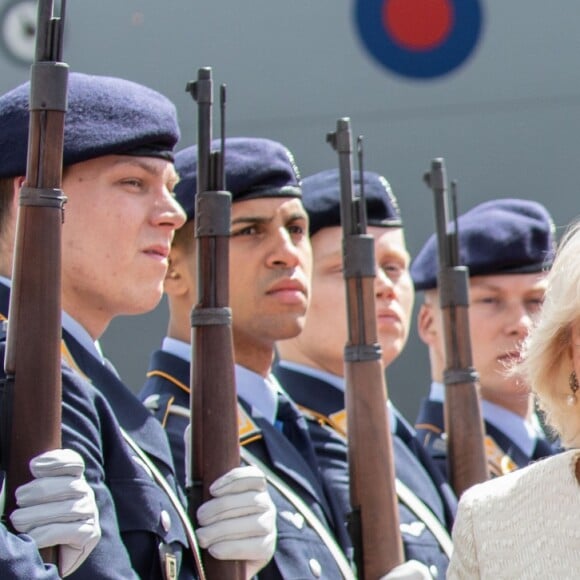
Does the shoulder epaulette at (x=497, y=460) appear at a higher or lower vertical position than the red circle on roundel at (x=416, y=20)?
lower

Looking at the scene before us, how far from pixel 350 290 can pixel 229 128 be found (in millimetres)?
1955

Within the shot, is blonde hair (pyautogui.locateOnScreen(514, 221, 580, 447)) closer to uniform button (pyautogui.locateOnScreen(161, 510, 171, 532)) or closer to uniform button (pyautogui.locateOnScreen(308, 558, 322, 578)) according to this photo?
uniform button (pyautogui.locateOnScreen(161, 510, 171, 532))

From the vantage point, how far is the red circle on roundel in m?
4.96

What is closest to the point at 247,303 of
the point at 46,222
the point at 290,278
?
the point at 290,278

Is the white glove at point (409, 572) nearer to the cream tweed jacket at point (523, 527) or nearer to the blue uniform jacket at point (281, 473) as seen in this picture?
the blue uniform jacket at point (281, 473)

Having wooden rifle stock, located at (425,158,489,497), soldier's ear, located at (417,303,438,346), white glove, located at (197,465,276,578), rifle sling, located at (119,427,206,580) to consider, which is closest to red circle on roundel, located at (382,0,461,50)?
soldier's ear, located at (417,303,438,346)

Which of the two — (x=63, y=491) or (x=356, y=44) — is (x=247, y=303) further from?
(x=356, y=44)

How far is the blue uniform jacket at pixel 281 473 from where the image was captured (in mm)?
2703

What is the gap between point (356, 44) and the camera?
5.07 metres

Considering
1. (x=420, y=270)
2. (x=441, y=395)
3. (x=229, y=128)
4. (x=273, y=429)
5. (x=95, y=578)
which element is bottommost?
(x=95, y=578)

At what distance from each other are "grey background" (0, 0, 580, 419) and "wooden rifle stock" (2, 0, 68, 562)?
7.93ft

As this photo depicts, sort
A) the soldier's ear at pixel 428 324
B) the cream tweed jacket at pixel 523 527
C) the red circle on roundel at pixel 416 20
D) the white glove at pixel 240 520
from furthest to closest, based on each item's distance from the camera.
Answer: the red circle on roundel at pixel 416 20
the soldier's ear at pixel 428 324
the white glove at pixel 240 520
the cream tweed jacket at pixel 523 527

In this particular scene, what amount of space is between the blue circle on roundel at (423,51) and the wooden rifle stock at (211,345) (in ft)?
7.98

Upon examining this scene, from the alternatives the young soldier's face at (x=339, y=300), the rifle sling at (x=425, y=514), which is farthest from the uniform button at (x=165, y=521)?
the young soldier's face at (x=339, y=300)
